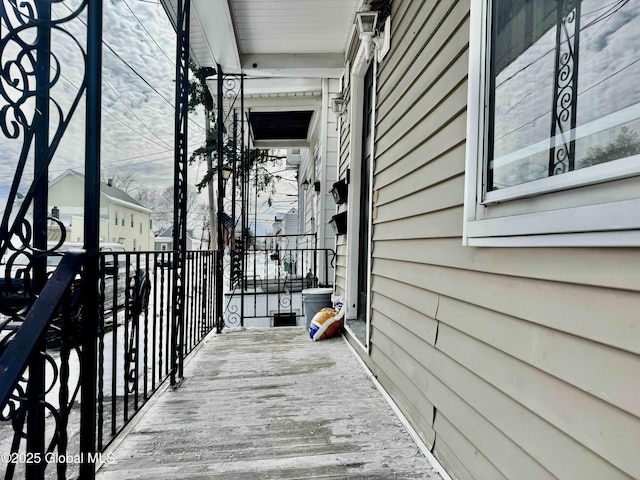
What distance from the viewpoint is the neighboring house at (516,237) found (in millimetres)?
754

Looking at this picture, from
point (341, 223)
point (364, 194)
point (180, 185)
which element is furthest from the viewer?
point (341, 223)

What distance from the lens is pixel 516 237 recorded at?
103cm

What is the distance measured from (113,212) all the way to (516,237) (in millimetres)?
12331

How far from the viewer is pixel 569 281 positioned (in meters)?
0.86

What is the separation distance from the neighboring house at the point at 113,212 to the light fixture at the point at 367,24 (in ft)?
6.83

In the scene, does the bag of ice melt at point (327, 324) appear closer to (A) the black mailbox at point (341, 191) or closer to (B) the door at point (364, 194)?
(B) the door at point (364, 194)

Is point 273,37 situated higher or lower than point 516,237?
higher

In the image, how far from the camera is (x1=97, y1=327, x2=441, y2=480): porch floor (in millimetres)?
1477

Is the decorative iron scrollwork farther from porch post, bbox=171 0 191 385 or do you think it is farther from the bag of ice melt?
the bag of ice melt

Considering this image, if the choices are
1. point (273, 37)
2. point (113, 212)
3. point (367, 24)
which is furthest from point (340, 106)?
point (113, 212)

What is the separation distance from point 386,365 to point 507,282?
49.5 inches

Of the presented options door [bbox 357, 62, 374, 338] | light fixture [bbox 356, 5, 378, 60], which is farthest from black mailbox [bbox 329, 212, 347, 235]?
light fixture [bbox 356, 5, 378, 60]

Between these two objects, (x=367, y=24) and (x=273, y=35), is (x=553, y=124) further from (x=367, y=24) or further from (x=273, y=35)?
(x=273, y=35)

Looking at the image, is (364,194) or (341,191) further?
(341,191)
